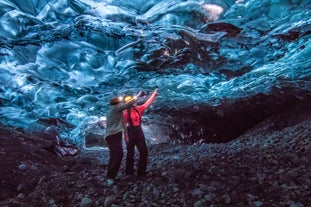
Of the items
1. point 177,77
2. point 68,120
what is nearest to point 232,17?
point 177,77

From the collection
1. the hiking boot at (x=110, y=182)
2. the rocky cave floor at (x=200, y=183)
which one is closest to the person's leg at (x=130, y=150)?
the rocky cave floor at (x=200, y=183)

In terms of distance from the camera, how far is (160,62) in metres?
29.3

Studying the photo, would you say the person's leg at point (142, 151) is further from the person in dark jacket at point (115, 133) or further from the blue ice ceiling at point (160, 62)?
the blue ice ceiling at point (160, 62)

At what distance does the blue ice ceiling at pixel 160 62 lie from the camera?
23.0m

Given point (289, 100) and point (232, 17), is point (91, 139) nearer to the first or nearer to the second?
point (289, 100)

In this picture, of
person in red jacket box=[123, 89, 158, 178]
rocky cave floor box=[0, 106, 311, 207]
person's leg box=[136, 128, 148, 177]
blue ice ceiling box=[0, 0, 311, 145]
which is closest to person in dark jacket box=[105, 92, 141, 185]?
person in red jacket box=[123, 89, 158, 178]

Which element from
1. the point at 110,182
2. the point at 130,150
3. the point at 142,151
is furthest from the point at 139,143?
the point at 110,182

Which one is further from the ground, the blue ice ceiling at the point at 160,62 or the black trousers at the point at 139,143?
the blue ice ceiling at the point at 160,62

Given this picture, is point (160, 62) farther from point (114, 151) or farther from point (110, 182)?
point (110, 182)

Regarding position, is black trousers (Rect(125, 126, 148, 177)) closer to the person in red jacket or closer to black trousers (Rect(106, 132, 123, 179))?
the person in red jacket

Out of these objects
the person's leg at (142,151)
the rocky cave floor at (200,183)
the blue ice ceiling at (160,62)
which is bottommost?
the rocky cave floor at (200,183)

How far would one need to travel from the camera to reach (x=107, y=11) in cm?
3756

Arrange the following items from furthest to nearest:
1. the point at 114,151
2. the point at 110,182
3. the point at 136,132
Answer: the point at 114,151 → the point at 136,132 → the point at 110,182

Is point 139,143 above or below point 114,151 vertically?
above
